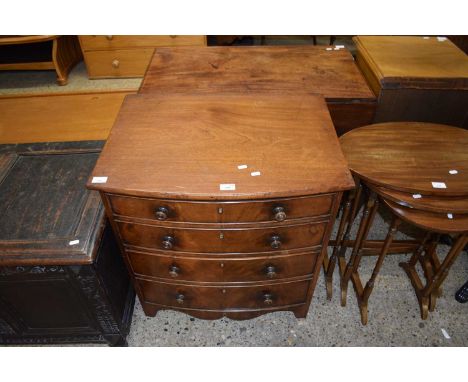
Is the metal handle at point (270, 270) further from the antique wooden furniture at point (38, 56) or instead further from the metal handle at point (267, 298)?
the antique wooden furniture at point (38, 56)

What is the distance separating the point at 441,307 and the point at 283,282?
120 centimetres

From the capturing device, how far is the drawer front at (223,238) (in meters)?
1.48

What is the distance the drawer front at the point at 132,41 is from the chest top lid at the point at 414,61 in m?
2.24

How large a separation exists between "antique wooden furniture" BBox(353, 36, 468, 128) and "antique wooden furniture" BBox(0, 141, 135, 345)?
1.71 metres

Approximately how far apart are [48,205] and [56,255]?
31 cm

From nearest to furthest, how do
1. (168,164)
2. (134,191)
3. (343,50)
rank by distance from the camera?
(134,191), (168,164), (343,50)

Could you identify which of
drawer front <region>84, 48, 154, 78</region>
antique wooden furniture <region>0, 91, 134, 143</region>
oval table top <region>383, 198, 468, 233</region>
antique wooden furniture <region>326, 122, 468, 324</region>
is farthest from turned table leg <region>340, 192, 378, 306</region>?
drawer front <region>84, 48, 154, 78</region>

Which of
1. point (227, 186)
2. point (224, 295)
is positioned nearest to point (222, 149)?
point (227, 186)

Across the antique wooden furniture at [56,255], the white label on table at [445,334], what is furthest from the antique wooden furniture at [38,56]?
the white label on table at [445,334]

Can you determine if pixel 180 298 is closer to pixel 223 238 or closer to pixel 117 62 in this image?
pixel 223 238

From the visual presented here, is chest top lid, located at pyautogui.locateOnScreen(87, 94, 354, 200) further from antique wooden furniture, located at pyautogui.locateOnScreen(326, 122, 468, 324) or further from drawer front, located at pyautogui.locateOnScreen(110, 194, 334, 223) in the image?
antique wooden furniture, located at pyautogui.locateOnScreen(326, 122, 468, 324)

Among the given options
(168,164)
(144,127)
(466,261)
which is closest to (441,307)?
(466,261)

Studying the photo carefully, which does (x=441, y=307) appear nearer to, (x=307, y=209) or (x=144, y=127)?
(x=307, y=209)

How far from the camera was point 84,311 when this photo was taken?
176 centimetres
